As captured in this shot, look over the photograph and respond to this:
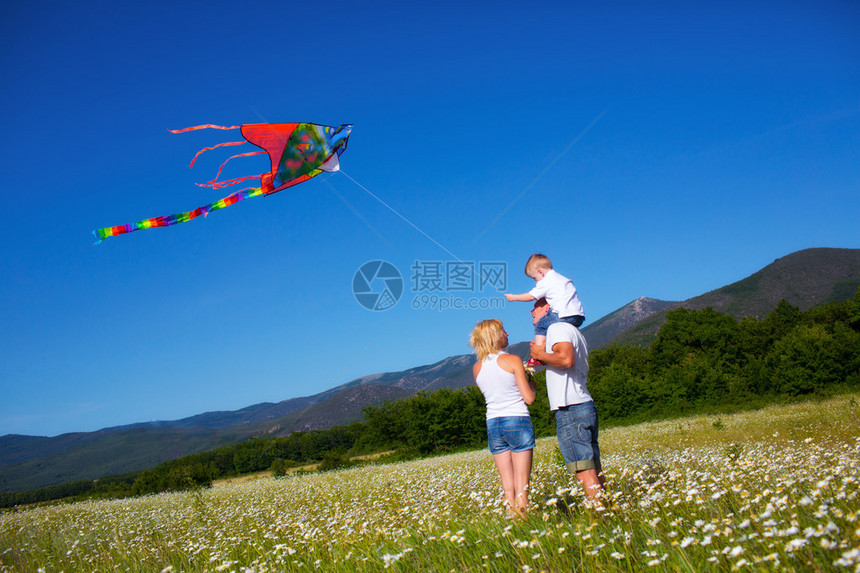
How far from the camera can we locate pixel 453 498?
546 cm

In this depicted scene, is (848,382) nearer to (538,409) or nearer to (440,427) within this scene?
(538,409)

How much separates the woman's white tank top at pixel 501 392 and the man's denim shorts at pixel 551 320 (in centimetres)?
52

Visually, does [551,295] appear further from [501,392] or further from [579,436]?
[579,436]

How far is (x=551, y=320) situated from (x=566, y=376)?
60 centimetres

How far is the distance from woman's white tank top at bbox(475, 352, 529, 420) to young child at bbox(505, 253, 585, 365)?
319mm

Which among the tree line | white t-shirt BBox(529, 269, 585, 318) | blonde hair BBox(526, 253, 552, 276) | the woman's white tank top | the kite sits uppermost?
the kite

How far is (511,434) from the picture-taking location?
475 centimetres

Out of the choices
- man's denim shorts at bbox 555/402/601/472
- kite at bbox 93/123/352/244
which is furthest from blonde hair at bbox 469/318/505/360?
kite at bbox 93/123/352/244

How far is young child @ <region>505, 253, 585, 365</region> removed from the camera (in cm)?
456

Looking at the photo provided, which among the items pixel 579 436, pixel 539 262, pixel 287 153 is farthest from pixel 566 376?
pixel 287 153

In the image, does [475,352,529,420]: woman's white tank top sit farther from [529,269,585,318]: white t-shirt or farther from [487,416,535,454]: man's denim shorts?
[529,269,585,318]: white t-shirt

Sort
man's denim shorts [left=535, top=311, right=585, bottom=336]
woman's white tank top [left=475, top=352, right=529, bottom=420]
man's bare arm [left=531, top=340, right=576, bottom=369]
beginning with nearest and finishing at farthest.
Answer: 1. man's bare arm [left=531, top=340, right=576, bottom=369]
2. man's denim shorts [left=535, top=311, right=585, bottom=336]
3. woman's white tank top [left=475, top=352, right=529, bottom=420]

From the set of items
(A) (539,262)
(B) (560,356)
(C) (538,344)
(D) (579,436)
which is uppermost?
(A) (539,262)

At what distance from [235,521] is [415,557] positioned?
15.7 ft
